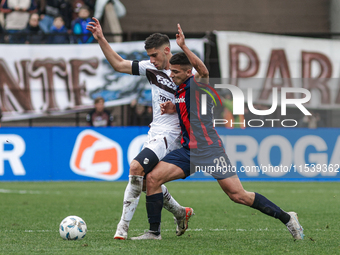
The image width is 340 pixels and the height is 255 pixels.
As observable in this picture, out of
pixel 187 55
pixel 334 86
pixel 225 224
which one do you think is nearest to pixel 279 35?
pixel 334 86

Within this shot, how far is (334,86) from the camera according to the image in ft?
49.1

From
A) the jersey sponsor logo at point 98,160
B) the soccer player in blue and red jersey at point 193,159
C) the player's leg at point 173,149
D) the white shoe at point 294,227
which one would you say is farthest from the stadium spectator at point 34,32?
the white shoe at point 294,227

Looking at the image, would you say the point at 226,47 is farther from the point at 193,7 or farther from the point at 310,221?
→ the point at 310,221

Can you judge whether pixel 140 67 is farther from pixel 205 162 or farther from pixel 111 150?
pixel 111 150

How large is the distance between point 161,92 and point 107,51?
2.49ft

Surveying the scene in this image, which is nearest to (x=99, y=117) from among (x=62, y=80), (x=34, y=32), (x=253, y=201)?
(x=62, y=80)

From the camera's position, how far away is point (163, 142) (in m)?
6.10

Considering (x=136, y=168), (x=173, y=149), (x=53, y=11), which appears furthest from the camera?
→ (x=53, y=11)

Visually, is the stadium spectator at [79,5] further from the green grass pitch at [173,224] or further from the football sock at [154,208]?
the football sock at [154,208]

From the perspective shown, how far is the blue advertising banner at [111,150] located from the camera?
14.1 m

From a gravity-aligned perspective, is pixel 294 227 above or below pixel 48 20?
below

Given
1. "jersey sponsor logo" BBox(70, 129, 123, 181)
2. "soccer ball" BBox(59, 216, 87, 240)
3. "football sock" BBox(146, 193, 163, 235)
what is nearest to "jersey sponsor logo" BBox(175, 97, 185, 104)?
"football sock" BBox(146, 193, 163, 235)

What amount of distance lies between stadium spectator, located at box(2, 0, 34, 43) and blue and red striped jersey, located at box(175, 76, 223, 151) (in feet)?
36.7

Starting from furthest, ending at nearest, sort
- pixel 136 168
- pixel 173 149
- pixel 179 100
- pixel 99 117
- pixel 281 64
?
pixel 281 64
pixel 99 117
pixel 173 149
pixel 179 100
pixel 136 168
